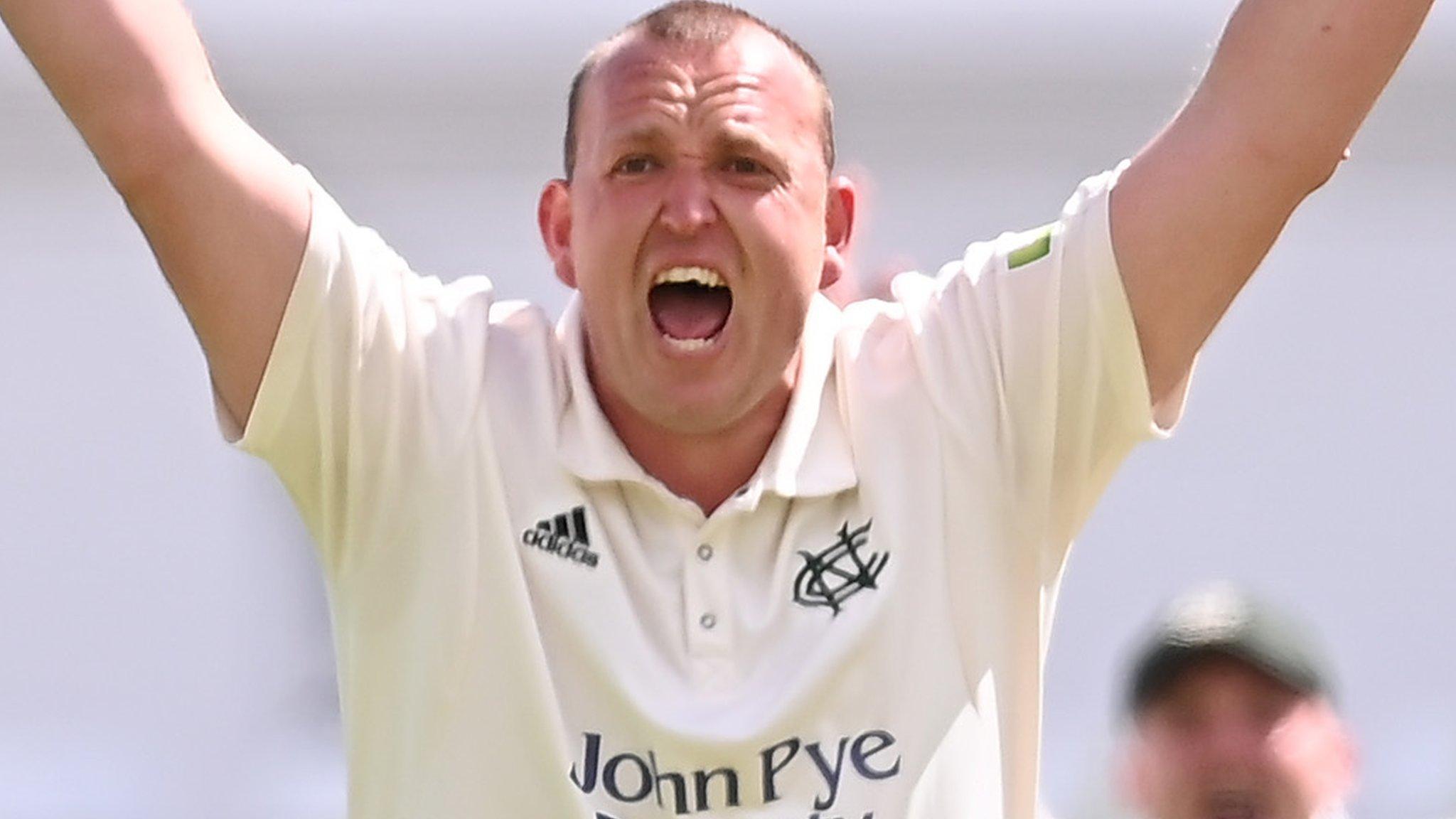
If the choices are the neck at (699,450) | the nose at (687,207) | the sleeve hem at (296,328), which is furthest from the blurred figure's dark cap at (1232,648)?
the sleeve hem at (296,328)

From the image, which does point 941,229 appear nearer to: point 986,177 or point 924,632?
point 986,177

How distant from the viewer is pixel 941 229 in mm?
9484

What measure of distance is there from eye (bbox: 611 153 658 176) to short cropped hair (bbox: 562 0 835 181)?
0.12m

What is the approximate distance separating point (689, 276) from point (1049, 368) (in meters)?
0.41

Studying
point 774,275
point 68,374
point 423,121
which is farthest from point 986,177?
point 774,275

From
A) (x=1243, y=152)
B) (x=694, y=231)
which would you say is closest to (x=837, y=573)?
(x=694, y=231)

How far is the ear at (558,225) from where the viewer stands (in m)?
3.65

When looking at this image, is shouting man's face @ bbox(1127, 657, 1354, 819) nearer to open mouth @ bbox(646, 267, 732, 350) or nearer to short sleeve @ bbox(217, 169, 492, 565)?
open mouth @ bbox(646, 267, 732, 350)

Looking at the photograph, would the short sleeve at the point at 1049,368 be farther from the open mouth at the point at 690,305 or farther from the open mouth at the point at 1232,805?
the open mouth at the point at 1232,805

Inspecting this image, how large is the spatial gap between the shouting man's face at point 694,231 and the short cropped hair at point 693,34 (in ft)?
0.09

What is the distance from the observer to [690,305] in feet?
11.6

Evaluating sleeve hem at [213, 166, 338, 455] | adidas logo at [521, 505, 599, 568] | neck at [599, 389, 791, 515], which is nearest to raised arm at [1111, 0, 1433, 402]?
neck at [599, 389, 791, 515]

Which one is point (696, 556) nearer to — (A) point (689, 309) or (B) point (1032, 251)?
(A) point (689, 309)

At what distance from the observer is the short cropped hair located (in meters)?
3.56
